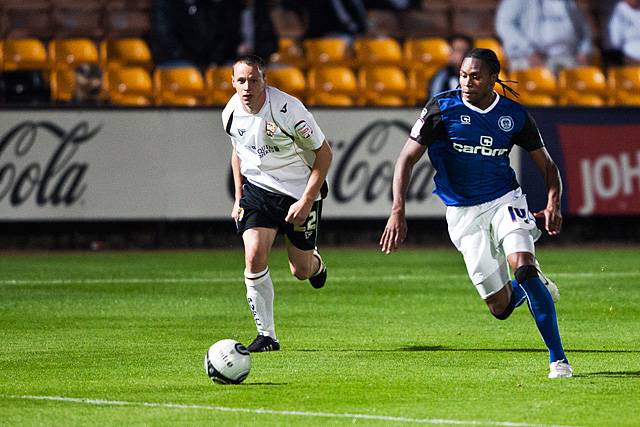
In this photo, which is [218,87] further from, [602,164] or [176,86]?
[602,164]

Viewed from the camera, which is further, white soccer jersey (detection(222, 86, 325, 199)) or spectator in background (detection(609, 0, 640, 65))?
spectator in background (detection(609, 0, 640, 65))

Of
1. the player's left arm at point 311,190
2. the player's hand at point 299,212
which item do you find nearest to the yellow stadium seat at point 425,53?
the player's left arm at point 311,190

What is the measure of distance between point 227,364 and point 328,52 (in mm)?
13490

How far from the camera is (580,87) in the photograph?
71.3 feet


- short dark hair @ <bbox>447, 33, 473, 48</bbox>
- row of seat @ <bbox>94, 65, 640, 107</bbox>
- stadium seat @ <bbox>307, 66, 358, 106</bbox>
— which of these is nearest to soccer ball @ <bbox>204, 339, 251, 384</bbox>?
row of seat @ <bbox>94, 65, 640, 107</bbox>

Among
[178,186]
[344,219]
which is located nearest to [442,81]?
[344,219]

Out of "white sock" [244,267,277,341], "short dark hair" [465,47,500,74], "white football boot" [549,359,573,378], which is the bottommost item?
"white sock" [244,267,277,341]

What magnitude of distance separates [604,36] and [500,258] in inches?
569

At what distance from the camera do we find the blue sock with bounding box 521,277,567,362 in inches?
339

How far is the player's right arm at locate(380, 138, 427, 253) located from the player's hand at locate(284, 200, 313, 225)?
3.04 ft

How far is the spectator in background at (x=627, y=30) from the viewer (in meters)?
22.3

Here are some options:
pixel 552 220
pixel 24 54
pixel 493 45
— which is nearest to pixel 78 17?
pixel 24 54

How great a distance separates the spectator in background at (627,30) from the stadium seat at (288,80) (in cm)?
540

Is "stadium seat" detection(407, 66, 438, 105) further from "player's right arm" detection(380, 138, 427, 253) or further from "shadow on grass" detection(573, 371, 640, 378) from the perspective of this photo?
"shadow on grass" detection(573, 371, 640, 378)
